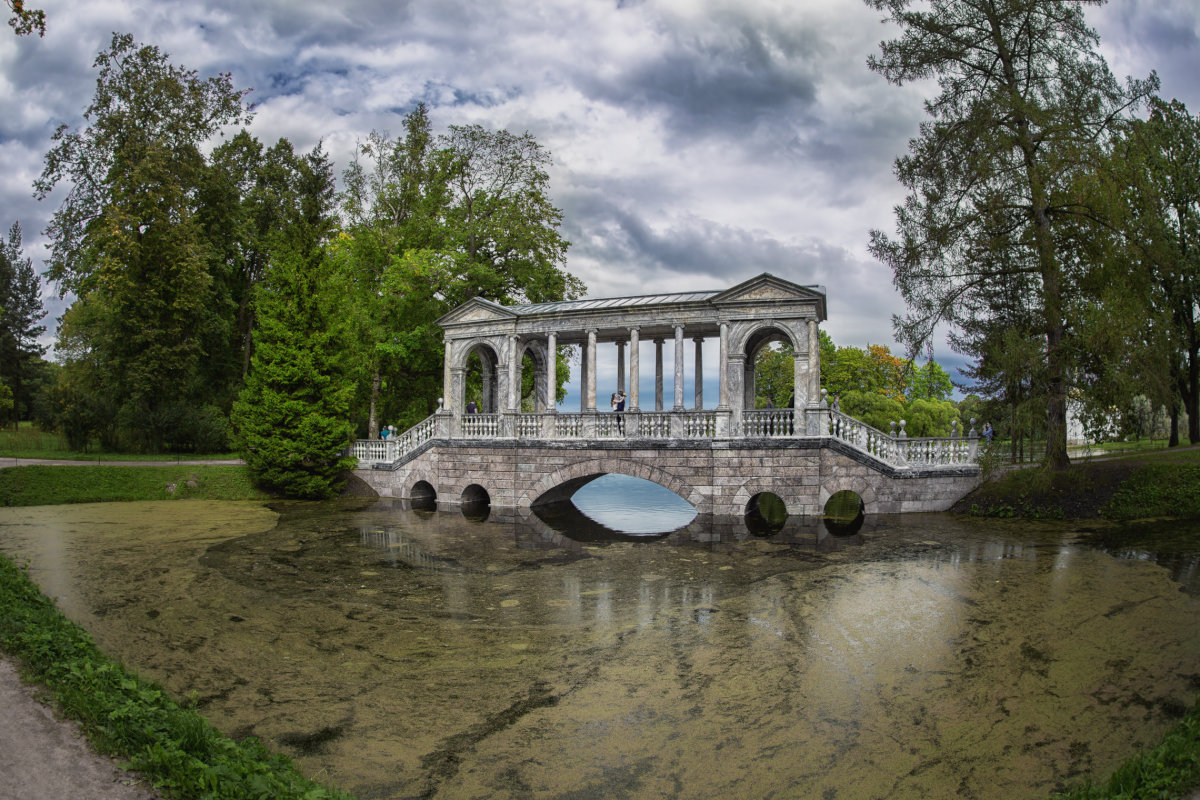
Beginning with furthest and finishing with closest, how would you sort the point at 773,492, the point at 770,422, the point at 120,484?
the point at 120,484, the point at 770,422, the point at 773,492

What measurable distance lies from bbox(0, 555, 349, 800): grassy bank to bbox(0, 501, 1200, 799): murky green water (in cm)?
77

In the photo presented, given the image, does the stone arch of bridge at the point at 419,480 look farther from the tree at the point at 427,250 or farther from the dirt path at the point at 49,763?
the dirt path at the point at 49,763

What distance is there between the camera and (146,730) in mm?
4852

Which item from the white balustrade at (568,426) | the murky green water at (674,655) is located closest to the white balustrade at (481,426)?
the white balustrade at (568,426)

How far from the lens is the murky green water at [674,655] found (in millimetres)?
5719

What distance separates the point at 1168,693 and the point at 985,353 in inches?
553

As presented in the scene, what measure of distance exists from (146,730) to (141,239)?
1179 inches

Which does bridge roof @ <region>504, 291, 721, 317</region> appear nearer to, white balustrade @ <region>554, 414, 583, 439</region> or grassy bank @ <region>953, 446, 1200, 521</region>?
white balustrade @ <region>554, 414, 583, 439</region>

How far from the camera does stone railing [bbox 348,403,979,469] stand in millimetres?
18578

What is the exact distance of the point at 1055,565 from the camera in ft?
40.1

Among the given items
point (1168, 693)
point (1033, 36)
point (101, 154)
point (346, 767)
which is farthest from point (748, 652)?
point (101, 154)

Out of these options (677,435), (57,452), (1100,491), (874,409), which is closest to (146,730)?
(677,435)

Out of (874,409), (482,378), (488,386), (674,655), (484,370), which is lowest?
(674,655)

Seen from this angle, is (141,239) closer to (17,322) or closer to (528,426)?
(528,426)
